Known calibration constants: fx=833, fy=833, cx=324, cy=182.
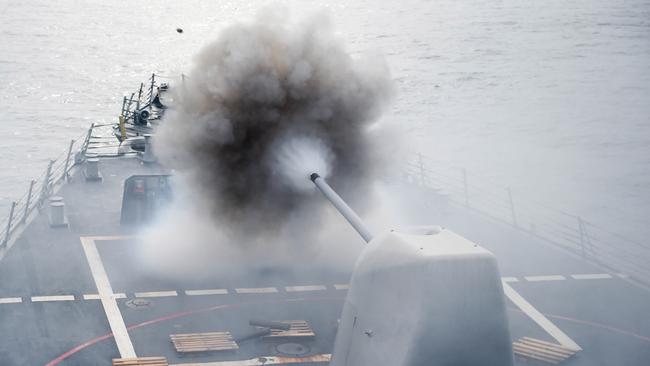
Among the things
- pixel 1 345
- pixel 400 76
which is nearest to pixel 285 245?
pixel 1 345

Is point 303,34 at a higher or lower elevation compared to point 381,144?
higher

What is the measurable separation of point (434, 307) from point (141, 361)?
21.9 ft

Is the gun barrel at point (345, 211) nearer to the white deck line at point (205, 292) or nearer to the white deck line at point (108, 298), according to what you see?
the white deck line at point (205, 292)

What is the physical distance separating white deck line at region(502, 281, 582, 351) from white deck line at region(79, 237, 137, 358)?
7782 millimetres

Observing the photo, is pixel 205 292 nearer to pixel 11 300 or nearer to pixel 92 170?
pixel 11 300

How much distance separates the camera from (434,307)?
9969 mm

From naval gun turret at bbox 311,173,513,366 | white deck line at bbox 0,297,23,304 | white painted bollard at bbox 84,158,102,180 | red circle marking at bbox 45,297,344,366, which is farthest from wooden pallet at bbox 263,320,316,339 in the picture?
white painted bollard at bbox 84,158,102,180

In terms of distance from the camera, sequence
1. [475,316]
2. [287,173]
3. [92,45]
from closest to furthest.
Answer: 1. [475,316]
2. [287,173]
3. [92,45]

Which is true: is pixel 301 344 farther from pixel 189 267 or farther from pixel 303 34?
pixel 303 34

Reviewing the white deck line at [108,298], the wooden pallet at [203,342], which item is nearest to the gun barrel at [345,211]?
the wooden pallet at [203,342]

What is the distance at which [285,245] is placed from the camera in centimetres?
1994

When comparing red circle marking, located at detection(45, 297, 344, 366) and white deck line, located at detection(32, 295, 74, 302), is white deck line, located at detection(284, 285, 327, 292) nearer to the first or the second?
red circle marking, located at detection(45, 297, 344, 366)

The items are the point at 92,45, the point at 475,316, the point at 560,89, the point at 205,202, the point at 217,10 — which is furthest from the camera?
the point at 217,10

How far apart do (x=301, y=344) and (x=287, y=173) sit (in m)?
3.81
